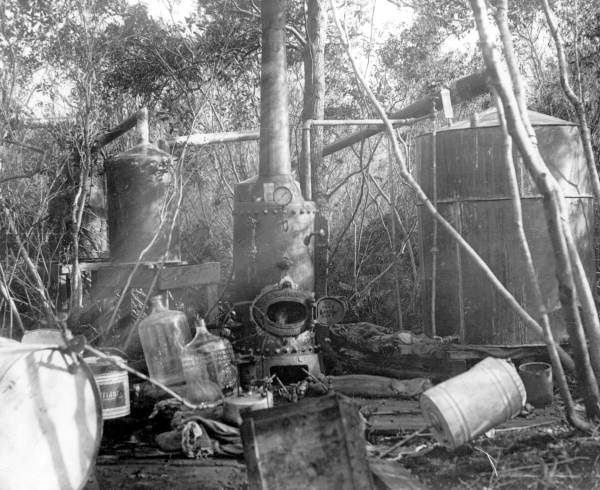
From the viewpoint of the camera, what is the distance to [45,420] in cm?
337

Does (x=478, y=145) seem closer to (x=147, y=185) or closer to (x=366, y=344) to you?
(x=366, y=344)

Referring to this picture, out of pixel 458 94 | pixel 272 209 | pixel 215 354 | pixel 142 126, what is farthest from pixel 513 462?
pixel 142 126

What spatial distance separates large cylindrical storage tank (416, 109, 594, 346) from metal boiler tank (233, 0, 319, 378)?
1328mm

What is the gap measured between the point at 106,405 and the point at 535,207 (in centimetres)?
409

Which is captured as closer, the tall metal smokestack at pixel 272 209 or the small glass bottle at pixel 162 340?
the small glass bottle at pixel 162 340

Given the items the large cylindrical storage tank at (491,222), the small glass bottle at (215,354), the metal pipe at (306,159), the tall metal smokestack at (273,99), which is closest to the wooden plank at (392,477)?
the small glass bottle at (215,354)

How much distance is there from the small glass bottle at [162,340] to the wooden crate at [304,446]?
300 centimetres

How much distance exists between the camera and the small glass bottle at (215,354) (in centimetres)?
560

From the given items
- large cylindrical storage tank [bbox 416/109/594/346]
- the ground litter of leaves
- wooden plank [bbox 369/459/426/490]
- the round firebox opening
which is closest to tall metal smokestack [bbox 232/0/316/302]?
the round firebox opening

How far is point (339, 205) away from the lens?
42.1 ft

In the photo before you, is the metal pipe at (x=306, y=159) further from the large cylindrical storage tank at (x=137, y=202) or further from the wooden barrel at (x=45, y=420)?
the wooden barrel at (x=45, y=420)

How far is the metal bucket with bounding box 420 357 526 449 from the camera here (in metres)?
3.80

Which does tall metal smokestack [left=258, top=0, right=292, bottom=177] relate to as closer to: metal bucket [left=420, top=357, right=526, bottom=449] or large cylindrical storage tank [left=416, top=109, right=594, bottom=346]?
large cylindrical storage tank [left=416, top=109, right=594, bottom=346]

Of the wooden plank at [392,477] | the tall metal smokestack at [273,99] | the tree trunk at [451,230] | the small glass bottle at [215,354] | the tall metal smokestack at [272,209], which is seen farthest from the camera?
the tall metal smokestack at [273,99]
